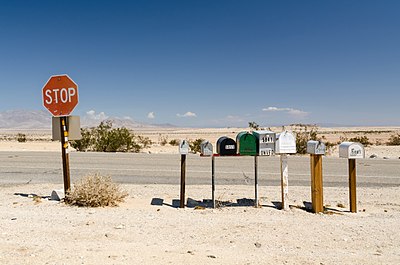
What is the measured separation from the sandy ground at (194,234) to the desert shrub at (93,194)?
0.22 metres

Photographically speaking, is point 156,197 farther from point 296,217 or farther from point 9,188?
point 9,188

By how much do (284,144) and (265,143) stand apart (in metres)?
0.35

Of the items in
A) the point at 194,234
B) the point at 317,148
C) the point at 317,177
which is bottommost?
the point at 194,234

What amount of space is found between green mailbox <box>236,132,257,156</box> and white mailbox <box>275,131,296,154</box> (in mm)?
404

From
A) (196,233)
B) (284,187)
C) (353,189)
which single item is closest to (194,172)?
(284,187)

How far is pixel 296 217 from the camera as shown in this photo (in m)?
6.54

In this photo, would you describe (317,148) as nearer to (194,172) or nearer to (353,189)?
(353,189)

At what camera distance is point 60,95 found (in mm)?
7906

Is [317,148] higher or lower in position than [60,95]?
lower

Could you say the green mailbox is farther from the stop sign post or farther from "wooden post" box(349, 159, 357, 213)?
the stop sign post

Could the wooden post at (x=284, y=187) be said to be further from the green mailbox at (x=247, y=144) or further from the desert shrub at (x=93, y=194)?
the desert shrub at (x=93, y=194)

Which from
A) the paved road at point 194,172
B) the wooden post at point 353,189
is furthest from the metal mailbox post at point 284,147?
the paved road at point 194,172

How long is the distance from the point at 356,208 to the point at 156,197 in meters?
4.07

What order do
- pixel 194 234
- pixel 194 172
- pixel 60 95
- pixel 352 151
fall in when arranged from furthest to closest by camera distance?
pixel 194 172 < pixel 60 95 < pixel 352 151 < pixel 194 234
